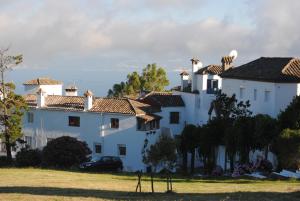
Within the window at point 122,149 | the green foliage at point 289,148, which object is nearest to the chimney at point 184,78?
the window at point 122,149

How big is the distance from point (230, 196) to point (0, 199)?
32.3 ft

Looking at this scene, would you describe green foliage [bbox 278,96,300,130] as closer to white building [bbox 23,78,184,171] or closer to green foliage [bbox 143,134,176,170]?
green foliage [bbox 143,134,176,170]

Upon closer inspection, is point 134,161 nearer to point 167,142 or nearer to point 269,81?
point 269,81

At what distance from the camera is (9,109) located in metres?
59.5

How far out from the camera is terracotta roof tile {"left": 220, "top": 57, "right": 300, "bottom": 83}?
5140 centimetres

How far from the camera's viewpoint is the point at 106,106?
6391 cm

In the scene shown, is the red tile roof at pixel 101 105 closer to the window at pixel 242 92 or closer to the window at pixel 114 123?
the window at pixel 114 123

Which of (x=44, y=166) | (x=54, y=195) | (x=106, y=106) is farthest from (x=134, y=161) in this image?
(x=54, y=195)

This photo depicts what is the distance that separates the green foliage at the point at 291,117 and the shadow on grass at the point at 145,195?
54.5 feet

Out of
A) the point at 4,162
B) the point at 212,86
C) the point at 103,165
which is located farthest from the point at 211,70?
the point at 4,162

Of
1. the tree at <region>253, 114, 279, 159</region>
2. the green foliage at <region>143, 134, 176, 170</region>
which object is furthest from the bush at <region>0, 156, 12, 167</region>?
the green foliage at <region>143, 134, 176, 170</region>

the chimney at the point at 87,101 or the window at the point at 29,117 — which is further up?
the chimney at the point at 87,101

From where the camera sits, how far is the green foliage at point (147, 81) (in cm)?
9569

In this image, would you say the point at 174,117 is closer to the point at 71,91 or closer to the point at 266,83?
the point at 71,91
